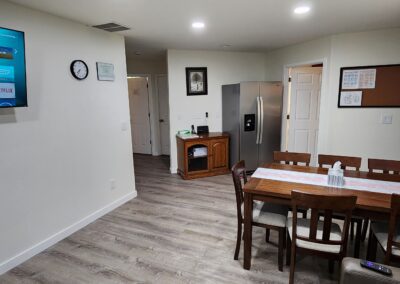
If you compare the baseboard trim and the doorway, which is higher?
the doorway

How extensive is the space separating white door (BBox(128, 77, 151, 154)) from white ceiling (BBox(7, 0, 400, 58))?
247 cm

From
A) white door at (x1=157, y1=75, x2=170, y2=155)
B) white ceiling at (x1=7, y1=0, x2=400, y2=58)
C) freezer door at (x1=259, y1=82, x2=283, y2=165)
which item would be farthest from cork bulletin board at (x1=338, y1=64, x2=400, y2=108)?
white door at (x1=157, y1=75, x2=170, y2=155)

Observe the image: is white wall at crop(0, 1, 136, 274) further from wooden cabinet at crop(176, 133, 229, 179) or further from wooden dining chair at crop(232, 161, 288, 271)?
wooden dining chair at crop(232, 161, 288, 271)

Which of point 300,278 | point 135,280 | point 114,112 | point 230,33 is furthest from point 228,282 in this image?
point 230,33

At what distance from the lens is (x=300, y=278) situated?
6.94 feet

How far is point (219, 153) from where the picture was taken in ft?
15.9

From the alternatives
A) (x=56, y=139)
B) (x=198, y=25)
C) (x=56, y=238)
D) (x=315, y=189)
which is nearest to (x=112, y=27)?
(x=198, y=25)

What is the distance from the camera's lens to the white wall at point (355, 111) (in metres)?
3.55

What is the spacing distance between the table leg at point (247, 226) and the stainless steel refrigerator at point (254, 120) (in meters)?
2.66

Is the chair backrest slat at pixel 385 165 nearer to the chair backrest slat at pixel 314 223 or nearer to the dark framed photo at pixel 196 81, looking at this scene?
the chair backrest slat at pixel 314 223

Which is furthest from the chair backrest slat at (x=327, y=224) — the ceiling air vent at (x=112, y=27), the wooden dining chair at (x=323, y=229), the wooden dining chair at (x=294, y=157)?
the ceiling air vent at (x=112, y=27)

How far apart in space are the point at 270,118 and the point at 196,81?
1.61 m

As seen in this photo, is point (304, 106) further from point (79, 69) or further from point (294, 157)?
point (79, 69)

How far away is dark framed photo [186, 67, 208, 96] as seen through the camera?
489 cm
